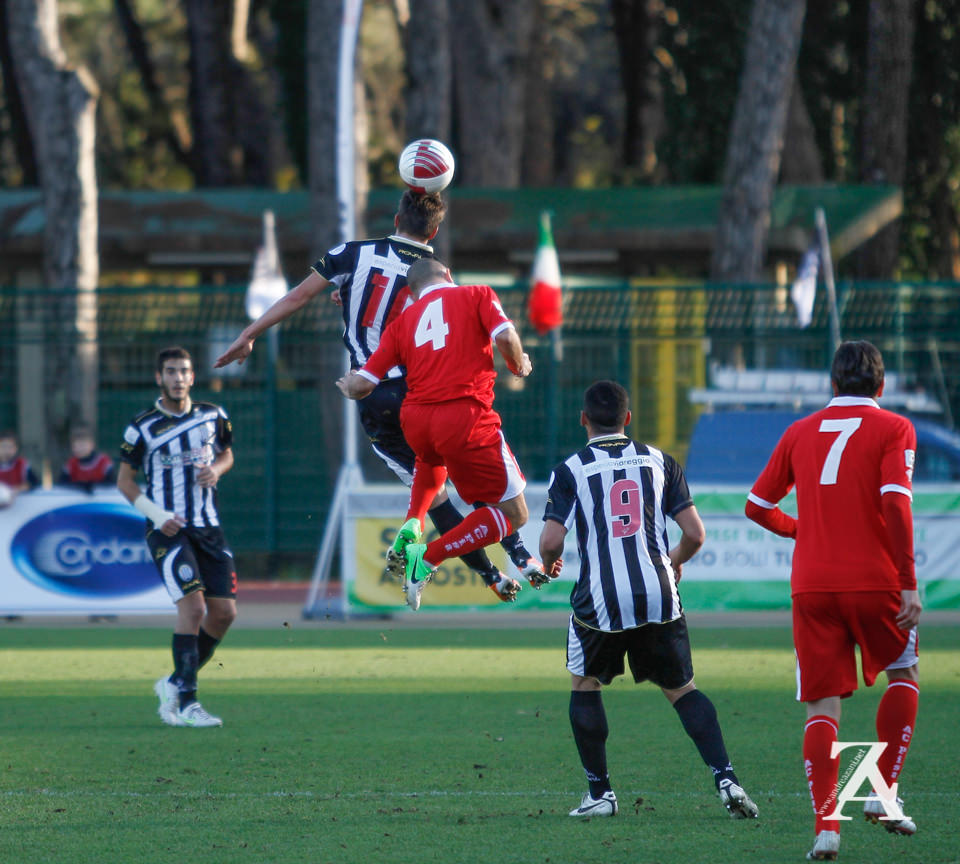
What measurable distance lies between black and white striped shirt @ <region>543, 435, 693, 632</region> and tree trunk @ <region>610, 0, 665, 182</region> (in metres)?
26.3

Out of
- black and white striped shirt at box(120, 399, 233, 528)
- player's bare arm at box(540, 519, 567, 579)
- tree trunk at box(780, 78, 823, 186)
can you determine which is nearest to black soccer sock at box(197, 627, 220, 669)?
black and white striped shirt at box(120, 399, 233, 528)

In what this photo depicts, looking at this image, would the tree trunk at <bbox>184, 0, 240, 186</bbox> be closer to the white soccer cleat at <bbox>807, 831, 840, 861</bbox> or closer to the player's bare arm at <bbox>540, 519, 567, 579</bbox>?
the player's bare arm at <bbox>540, 519, 567, 579</bbox>

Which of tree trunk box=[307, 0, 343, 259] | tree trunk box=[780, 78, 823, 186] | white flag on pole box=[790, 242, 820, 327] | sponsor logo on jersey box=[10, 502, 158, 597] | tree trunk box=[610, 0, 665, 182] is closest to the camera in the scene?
sponsor logo on jersey box=[10, 502, 158, 597]

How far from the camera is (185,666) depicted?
9.95 m

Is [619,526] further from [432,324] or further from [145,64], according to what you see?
[145,64]

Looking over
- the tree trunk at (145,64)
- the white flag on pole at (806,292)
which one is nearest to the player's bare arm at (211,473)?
the white flag on pole at (806,292)

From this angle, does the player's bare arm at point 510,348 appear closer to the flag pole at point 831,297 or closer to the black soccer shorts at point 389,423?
the black soccer shorts at point 389,423

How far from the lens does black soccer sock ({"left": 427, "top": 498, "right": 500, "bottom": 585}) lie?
24.5 feet

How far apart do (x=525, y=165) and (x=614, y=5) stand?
398 cm

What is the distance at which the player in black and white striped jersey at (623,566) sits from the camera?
6891 millimetres

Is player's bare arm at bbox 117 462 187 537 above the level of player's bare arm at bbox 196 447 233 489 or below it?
below

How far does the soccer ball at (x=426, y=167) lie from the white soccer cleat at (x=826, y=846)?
10.8ft

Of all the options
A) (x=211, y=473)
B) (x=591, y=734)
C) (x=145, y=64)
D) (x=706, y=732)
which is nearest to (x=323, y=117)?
(x=211, y=473)

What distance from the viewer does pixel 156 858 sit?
6.37 m
